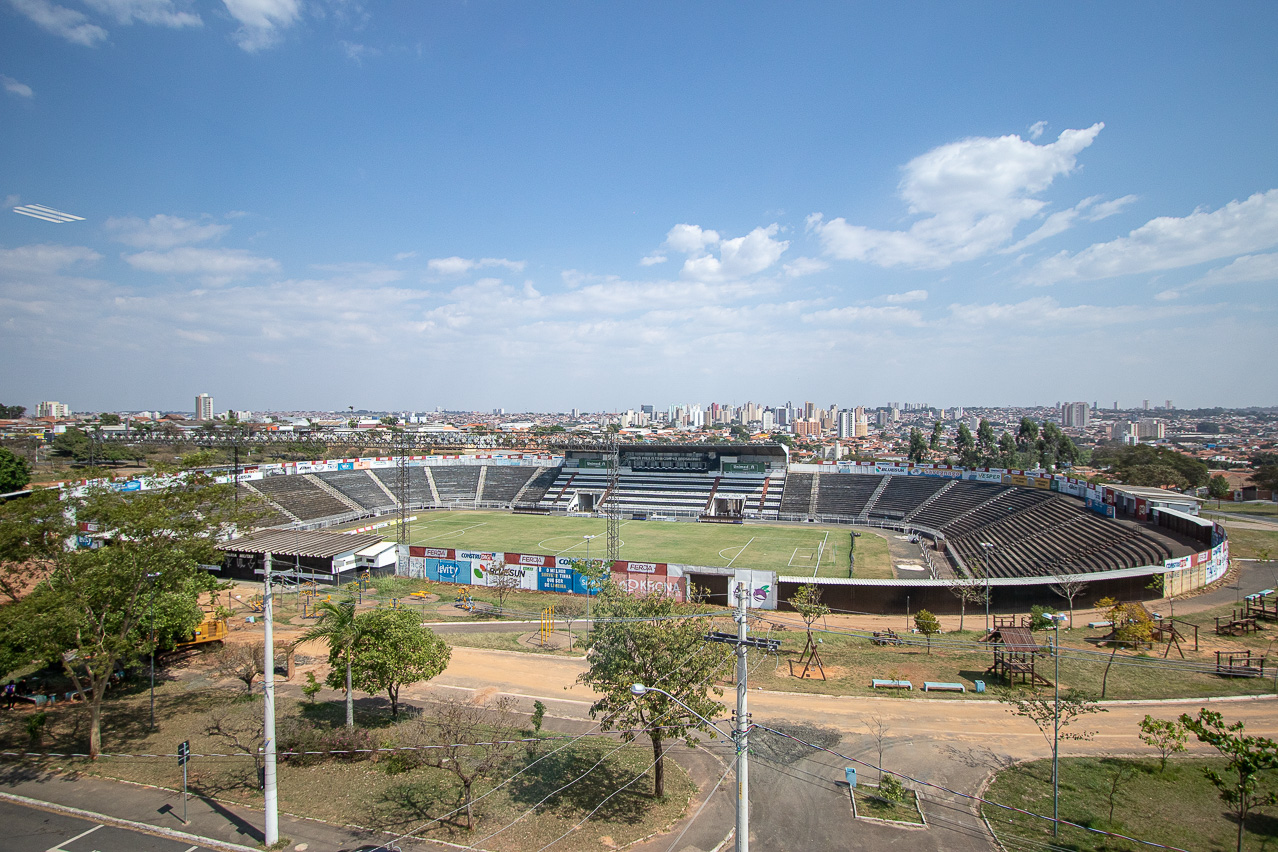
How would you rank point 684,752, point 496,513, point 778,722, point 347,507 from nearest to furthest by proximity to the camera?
1. point 684,752
2. point 778,722
3. point 347,507
4. point 496,513

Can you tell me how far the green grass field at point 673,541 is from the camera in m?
47.1

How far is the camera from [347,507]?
2665 inches

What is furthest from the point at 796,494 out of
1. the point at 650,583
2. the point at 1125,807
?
the point at 1125,807

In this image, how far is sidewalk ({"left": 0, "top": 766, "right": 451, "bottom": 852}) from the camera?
44.7 ft

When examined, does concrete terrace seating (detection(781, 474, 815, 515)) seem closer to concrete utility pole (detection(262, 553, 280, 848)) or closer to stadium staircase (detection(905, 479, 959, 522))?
stadium staircase (detection(905, 479, 959, 522))

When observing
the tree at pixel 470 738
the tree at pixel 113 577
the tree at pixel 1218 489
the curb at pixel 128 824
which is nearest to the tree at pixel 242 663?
the tree at pixel 113 577

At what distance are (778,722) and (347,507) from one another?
6067 cm

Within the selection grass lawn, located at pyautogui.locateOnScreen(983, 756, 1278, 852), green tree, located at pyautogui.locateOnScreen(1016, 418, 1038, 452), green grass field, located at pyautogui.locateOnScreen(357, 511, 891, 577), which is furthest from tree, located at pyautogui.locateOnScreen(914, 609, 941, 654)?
green tree, located at pyautogui.locateOnScreen(1016, 418, 1038, 452)

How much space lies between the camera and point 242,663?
23.4 m

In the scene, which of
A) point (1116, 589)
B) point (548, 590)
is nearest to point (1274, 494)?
point (1116, 589)

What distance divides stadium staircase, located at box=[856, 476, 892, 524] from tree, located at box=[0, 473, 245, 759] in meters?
59.0

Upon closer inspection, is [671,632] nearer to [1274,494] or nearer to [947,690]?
[947,690]

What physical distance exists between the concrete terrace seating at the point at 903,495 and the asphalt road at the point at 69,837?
62.9 meters

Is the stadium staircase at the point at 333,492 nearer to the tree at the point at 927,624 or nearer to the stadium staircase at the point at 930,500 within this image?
the stadium staircase at the point at 930,500
